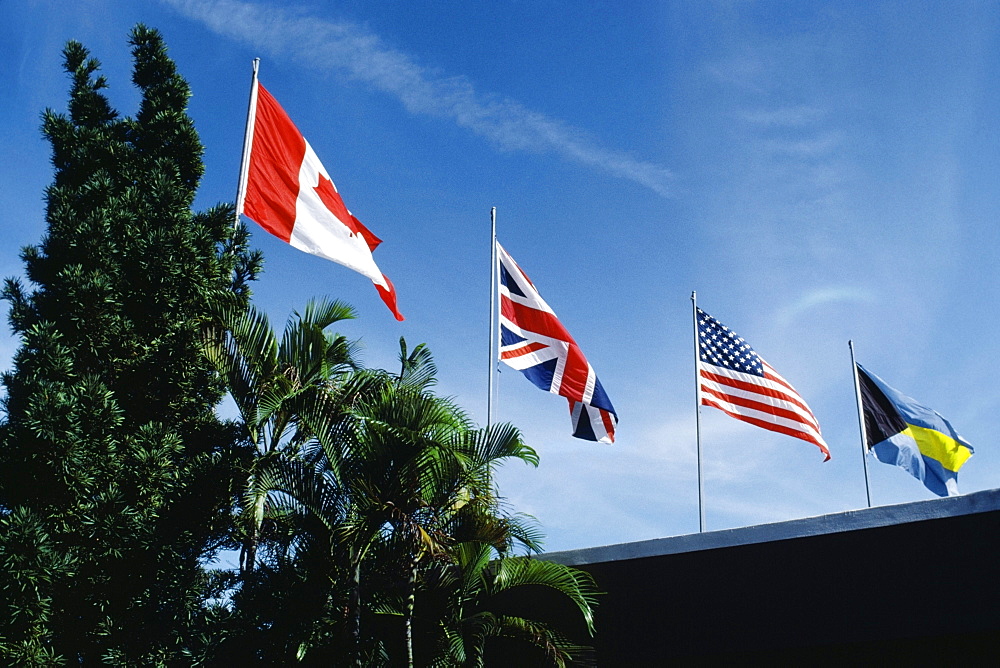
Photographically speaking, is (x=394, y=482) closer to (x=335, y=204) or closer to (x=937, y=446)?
(x=335, y=204)

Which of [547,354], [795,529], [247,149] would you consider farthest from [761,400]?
[247,149]

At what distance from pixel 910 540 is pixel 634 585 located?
3108mm

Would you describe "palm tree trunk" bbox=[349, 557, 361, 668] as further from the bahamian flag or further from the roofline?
the bahamian flag

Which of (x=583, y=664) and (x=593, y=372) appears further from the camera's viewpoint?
(x=593, y=372)

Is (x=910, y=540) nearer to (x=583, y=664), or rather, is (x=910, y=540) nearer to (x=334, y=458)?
(x=583, y=664)

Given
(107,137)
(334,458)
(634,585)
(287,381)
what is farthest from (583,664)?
(107,137)

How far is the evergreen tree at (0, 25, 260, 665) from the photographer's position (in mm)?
9984

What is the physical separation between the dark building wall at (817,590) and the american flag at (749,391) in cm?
504

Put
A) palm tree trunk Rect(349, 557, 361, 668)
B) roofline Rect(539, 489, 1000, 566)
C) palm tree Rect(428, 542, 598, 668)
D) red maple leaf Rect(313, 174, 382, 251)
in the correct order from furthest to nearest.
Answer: red maple leaf Rect(313, 174, 382, 251) → palm tree Rect(428, 542, 598, 668) → palm tree trunk Rect(349, 557, 361, 668) → roofline Rect(539, 489, 1000, 566)

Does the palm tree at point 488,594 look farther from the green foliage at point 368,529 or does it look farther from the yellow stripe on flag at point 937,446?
the yellow stripe on flag at point 937,446

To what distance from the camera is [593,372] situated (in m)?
15.4

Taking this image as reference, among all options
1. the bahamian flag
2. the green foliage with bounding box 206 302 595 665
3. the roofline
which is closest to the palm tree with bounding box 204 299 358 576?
the green foliage with bounding box 206 302 595 665

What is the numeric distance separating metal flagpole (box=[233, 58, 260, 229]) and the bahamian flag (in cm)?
1186

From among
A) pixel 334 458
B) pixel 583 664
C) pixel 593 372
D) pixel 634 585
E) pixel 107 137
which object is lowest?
pixel 583 664
